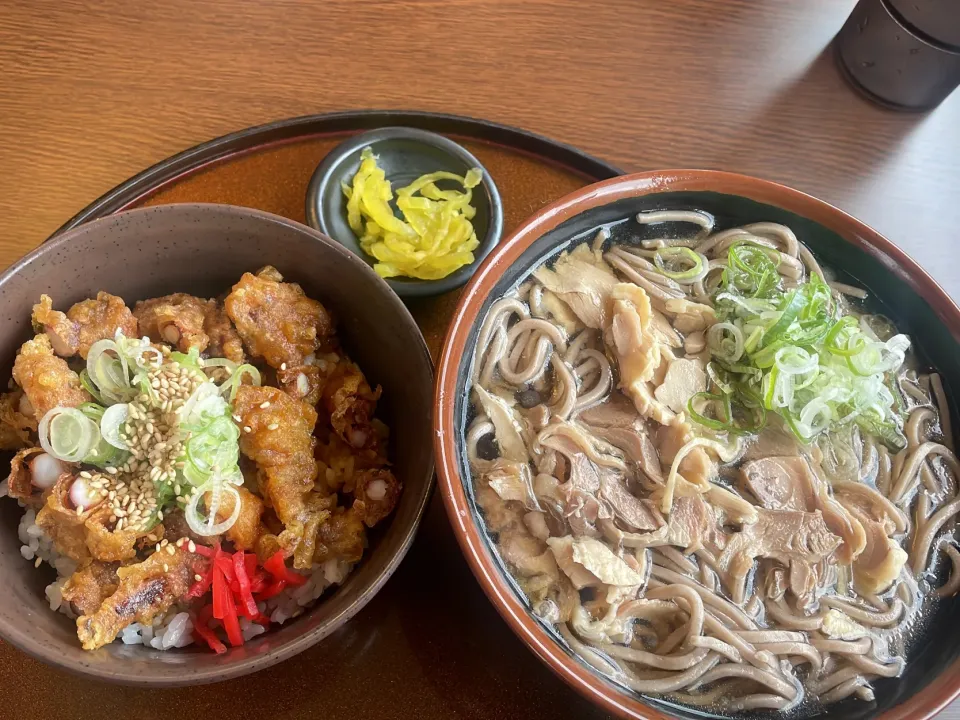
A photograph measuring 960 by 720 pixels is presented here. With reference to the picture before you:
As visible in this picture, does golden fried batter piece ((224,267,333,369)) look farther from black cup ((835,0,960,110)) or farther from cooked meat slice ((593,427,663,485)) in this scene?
black cup ((835,0,960,110))

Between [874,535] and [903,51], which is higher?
[903,51]

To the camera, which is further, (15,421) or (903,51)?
(903,51)

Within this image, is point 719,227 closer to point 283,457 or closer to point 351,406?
point 351,406

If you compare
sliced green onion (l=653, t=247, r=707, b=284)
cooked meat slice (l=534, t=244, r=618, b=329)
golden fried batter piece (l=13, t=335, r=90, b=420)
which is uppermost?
sliced green onion (l=653, t=247, r=707, b=284)

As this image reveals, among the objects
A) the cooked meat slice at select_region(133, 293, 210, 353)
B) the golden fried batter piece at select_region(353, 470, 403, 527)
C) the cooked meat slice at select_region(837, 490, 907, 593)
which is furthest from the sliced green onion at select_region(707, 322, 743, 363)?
the cooked meat slice at select_region(133, 293, 210, 353)

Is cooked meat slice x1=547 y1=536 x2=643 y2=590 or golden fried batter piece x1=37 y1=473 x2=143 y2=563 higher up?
cooked meat slice x1=547 y1=536 x2=643 y2=590

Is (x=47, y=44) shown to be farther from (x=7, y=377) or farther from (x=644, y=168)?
(x=644, y=168)

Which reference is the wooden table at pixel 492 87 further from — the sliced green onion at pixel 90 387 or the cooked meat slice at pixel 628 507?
the cooked meat slice at pixel 628 507

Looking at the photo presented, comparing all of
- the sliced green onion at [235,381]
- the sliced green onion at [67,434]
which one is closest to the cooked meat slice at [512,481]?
the sliced green onion at [235,381]

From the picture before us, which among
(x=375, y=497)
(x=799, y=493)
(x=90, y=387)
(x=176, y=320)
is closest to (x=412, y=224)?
(x=176, y=320)
